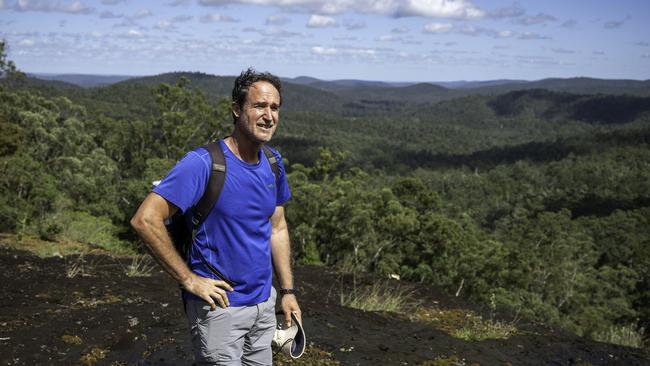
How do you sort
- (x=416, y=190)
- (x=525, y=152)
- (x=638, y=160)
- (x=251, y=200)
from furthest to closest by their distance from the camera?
1. (x=525, y=152)
2. (x=638, y=160)
3. (x=416, y=190)
4. (x=251, y=200)

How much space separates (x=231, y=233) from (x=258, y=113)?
0.53 metres

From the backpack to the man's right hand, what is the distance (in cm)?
6

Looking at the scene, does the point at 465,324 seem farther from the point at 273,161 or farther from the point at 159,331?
the point at 273,161

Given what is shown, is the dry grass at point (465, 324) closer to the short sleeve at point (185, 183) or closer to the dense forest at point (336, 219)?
the dense forest at point (336, 219)

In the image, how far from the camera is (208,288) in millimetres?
2234

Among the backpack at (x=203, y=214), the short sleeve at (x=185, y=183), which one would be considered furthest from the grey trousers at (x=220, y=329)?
the short sleeve at (x=185, y=183)

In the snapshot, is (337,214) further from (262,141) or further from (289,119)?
(289,119)

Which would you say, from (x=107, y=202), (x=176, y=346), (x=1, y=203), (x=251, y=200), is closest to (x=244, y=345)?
(x=251, y=200)

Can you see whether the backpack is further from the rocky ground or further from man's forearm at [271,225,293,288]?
the rocky ground

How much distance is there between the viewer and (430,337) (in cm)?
536

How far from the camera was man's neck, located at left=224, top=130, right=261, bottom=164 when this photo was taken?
2.39 meters

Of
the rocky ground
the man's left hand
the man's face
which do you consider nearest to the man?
the man's face

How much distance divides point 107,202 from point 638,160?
110 meters

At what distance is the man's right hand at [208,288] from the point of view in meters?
2.22
